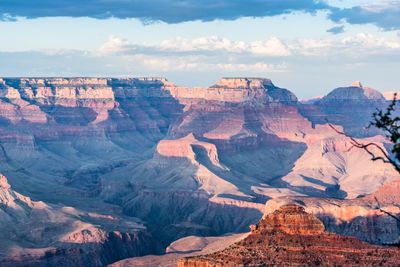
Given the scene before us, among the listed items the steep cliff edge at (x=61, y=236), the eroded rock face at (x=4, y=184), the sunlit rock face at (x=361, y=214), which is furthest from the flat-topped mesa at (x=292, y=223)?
the eroded rock face at (x=4, y=184)

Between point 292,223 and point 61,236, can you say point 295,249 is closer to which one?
point 292,223

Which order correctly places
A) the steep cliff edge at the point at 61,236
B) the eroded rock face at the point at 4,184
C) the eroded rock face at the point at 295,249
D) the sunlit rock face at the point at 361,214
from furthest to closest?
1. the eroded rock face at the point at 4,184
2. the steep cliff edge at the point at 61,236
3. the sunlit rock face at the point at 361,214
4. the eroded rock face at the point at 295,249

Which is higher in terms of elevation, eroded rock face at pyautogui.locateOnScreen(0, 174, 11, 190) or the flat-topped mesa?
the flat-topped mesa

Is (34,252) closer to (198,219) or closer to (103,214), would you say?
(103,214)

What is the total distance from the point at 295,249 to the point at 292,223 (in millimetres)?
2639

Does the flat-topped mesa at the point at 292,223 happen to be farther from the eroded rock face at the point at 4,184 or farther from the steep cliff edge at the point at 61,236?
the eroded rock face at the point at 4,184

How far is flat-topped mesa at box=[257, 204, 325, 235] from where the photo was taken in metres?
58.2

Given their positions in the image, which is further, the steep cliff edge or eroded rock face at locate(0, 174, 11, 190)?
eroded rock face at locate(0, 174, 11, 190)

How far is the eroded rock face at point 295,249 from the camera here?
54469 mm

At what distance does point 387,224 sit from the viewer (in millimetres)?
118500

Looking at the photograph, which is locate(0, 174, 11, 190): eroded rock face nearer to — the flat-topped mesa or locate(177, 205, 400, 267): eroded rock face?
the flat-topped mesa

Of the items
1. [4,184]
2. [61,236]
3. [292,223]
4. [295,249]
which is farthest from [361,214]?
[4,184]

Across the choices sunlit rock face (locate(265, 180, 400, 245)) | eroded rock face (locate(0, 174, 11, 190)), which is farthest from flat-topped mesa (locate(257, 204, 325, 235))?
eroded rock face (locate(0, 174, 11, 190))

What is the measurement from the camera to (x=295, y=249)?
5600cm
